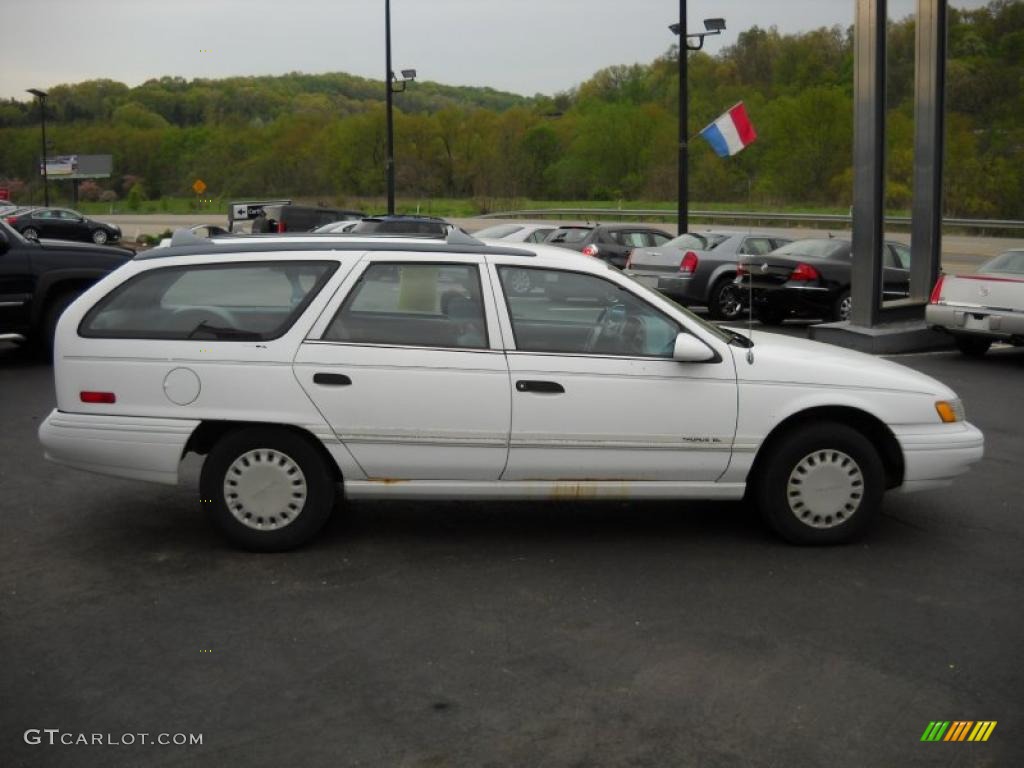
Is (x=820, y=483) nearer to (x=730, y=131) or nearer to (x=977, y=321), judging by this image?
(x=730, y=131)

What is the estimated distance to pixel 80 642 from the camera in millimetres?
4875

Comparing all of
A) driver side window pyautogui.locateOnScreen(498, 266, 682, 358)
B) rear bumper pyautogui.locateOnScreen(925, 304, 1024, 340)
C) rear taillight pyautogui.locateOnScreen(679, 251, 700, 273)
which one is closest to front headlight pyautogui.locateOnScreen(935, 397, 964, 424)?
driver side window pyautogui.locateOnScreen(498, 266, 682, 358)

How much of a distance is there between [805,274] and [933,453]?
469 inches

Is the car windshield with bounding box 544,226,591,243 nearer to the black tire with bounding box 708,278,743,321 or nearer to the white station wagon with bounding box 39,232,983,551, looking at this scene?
the black tire with bounding box 708,278,743,321

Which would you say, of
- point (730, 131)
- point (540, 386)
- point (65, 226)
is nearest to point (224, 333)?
point (540, 386)

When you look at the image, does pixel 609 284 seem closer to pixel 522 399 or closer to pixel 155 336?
pixel 522 399

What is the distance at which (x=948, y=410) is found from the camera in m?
6.31

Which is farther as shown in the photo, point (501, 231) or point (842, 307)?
point (501, 231)

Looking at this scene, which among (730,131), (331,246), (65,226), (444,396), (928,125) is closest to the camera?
(444,396)

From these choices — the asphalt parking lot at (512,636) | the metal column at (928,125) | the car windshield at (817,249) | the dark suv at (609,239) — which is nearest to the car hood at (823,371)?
the asphalt parking lot at (512,636)

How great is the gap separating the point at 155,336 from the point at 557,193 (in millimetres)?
76644

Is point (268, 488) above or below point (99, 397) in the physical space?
below

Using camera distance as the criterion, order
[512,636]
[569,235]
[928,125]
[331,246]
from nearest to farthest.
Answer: [512,636]
[331,246]
[928,125]
[569,235]

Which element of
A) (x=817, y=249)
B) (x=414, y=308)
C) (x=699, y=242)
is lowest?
(x=414, y=308)
